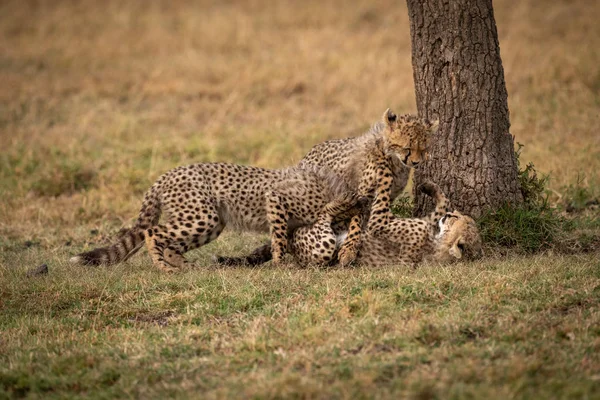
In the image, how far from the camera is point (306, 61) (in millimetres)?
13539

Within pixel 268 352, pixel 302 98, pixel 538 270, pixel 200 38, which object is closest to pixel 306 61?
pixel 302 98

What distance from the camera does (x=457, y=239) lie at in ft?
20.2

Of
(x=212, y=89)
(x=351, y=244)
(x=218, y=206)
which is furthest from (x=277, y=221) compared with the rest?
(x=212, y=89)

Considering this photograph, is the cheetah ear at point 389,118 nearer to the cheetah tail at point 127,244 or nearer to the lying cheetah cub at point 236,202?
the lying cheetah cub at point 236,202

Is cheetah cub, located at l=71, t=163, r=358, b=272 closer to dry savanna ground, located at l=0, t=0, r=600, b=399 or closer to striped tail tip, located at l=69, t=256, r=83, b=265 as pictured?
striped tail tip, located at l=69, t=256, r=83, b=265

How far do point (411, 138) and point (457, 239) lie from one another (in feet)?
2.70

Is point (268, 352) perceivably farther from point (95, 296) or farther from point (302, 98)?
point (302, 98)

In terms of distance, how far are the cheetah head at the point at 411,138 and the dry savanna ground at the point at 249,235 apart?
35.6 inches

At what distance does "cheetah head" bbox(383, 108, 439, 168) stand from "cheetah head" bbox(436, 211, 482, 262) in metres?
0.50

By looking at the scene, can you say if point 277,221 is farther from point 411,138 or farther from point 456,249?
point 456,249

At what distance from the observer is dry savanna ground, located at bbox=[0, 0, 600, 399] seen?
14.0 ft

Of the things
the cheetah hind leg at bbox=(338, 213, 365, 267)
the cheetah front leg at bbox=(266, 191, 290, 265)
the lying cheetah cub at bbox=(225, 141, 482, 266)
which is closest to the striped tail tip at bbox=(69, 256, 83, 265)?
the lying cheetah cub at bbox=(225, 141, 482, 266)

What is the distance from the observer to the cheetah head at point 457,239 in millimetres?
6156

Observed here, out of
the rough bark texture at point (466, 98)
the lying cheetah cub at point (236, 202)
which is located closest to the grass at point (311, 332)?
the lying cheetah cub at point (236, 202)
